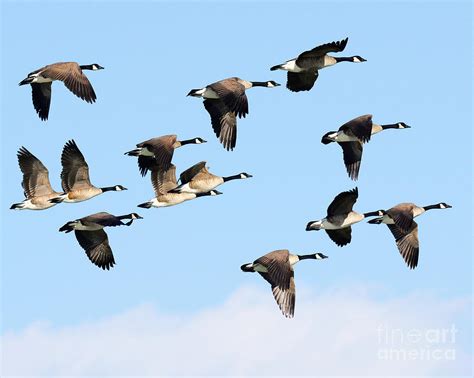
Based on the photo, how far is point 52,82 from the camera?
145 feet

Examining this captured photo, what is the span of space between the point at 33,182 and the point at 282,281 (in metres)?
7.43

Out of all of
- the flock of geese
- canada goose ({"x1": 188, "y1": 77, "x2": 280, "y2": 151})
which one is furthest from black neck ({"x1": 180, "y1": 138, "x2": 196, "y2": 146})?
canada goose ({"x1": 188, "y1": 77, "x2": 280, "y2": 151})

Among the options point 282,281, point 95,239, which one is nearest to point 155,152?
point 95,239

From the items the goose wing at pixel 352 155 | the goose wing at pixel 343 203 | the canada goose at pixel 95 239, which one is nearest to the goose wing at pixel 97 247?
the canada goose at pixel 95 239

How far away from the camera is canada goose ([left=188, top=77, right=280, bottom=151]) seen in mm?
40406

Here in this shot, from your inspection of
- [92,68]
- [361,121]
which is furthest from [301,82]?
[92,68]

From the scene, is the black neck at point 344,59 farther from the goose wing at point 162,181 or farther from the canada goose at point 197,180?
the goose wing at point 162,181

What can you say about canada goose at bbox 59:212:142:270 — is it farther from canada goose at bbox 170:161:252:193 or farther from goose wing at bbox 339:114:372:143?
goose wing at bbox 339:114:372:143

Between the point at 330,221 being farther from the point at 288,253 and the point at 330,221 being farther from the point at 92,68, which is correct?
the point at 92,68

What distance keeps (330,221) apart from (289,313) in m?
3.12

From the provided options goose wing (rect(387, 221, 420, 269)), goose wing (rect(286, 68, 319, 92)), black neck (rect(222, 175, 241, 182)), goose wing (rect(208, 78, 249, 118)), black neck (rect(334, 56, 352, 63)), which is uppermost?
black neck (rect(334, 56, 352, 63))

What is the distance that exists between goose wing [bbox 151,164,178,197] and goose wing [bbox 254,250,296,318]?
5073 mm

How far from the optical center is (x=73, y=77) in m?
41.5

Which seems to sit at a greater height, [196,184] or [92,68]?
[92,68]
